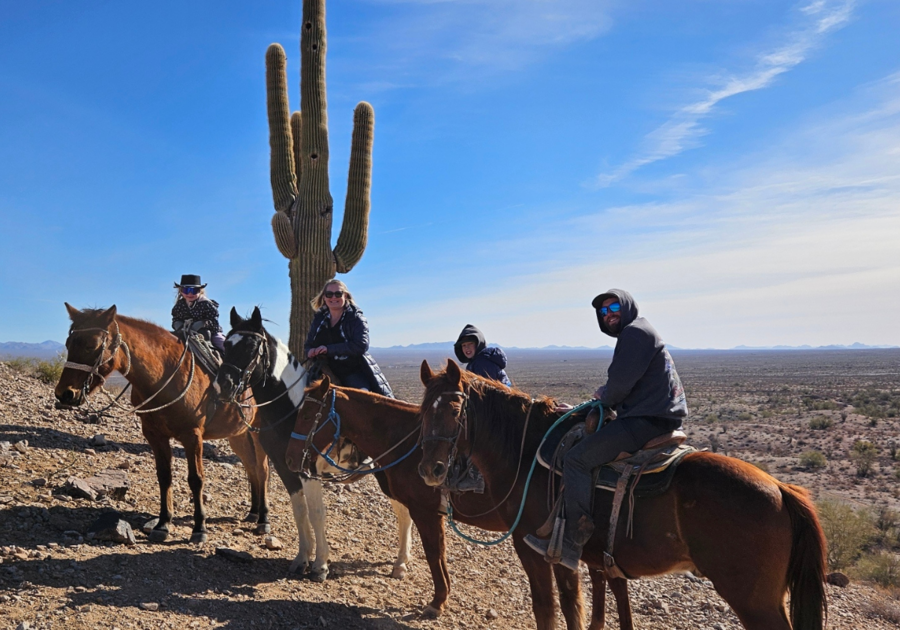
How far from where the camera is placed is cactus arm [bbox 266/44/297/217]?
13.1m

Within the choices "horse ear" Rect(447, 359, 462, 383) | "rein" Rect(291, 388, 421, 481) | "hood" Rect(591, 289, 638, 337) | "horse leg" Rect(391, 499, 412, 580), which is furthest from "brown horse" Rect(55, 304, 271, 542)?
"hood" Rect(591, 289, 638, 337)

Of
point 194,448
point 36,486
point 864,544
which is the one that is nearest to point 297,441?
point 194,448

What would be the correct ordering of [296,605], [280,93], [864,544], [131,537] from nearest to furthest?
[296,605], [131,537], [864,544], [280,93]

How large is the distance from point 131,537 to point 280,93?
1027cm

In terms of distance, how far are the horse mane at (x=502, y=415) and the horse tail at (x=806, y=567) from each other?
5.63ft

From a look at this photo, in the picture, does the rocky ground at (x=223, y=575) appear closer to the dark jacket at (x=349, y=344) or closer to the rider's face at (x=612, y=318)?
the dark jacket at (x=349, y=344)

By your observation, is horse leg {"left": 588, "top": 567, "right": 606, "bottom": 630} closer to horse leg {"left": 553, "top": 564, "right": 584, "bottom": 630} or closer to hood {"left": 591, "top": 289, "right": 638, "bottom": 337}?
horse leg {"left": 553, "top": 564, "right": 584, "bottom": 630}

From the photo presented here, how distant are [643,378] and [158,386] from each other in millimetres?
5264

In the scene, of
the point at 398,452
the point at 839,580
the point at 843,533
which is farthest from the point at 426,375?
the point at 843,533

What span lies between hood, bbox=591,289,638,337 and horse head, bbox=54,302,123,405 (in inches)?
195

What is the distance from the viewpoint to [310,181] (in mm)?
12531

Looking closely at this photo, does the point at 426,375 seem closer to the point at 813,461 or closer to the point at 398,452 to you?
the point at 398,452

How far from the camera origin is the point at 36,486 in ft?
22.3

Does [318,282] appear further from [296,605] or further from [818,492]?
[818,492]
